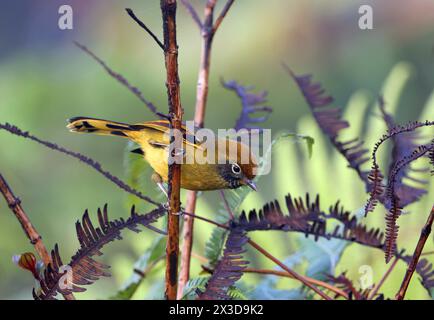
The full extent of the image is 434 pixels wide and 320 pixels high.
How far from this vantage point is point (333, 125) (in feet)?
4.22

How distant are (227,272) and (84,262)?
20 centimetres

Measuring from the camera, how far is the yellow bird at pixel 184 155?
4.87 ft

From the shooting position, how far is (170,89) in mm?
863

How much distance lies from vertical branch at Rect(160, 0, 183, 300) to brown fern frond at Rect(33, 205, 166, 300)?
0.04m

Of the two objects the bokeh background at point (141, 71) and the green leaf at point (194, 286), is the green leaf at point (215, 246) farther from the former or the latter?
the bokeh background at point (141, 71)

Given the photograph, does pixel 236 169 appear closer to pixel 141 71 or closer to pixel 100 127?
pixel 100 127

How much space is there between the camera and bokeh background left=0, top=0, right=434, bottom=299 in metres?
3.23

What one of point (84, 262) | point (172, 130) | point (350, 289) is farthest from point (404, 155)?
point (84, 262)

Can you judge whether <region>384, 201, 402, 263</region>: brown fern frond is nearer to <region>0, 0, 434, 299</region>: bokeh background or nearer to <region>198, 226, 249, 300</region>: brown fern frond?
<region>198, 226, 249, 300</region>: brown fern frond

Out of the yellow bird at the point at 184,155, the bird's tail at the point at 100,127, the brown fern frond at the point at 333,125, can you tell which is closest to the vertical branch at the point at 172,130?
the brown fern frond at the point at 333,125

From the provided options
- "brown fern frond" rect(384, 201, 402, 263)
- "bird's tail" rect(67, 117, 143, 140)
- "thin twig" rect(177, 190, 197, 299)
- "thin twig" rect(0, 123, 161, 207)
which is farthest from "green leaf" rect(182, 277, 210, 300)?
"bird's tail" rect(67, 117, 143, 140)

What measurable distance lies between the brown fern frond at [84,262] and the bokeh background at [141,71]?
Result: 6.76 feet

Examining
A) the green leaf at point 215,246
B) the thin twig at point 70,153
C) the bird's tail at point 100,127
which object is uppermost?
the bird's tail at point 100,127
